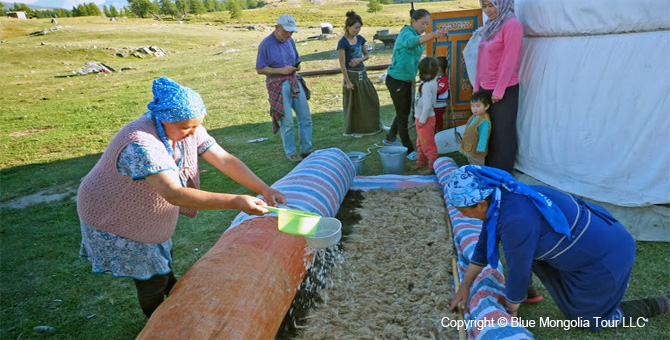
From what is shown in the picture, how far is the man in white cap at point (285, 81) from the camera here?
17.5ft

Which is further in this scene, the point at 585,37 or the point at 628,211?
the point at 585,37

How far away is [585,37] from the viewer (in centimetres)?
369

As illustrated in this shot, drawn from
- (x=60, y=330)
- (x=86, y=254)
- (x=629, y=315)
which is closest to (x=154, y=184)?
(x=86, y=254)

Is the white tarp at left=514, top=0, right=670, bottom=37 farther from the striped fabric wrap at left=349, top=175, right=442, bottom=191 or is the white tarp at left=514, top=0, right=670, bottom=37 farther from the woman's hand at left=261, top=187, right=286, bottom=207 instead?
the woman's hand at left=261, top=187, right=286, bottom=207

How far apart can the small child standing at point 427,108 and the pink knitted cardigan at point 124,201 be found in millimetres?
3341

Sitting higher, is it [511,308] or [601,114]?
[601,114]

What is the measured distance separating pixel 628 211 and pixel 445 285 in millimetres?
1775

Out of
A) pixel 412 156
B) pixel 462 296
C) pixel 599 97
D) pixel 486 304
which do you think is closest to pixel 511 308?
pixel 486 304

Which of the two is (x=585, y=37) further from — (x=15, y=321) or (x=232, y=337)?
(x=15, y=321)

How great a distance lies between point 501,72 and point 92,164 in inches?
233

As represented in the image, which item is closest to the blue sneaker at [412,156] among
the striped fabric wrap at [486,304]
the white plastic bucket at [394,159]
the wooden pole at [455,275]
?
the white plastic bucket at [394,159]

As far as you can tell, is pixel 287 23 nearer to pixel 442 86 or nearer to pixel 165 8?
pixel 442 86

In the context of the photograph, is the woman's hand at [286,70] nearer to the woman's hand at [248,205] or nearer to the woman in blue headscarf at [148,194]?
the woman in blue headscarf at [148,194]

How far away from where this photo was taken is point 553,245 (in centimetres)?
218
